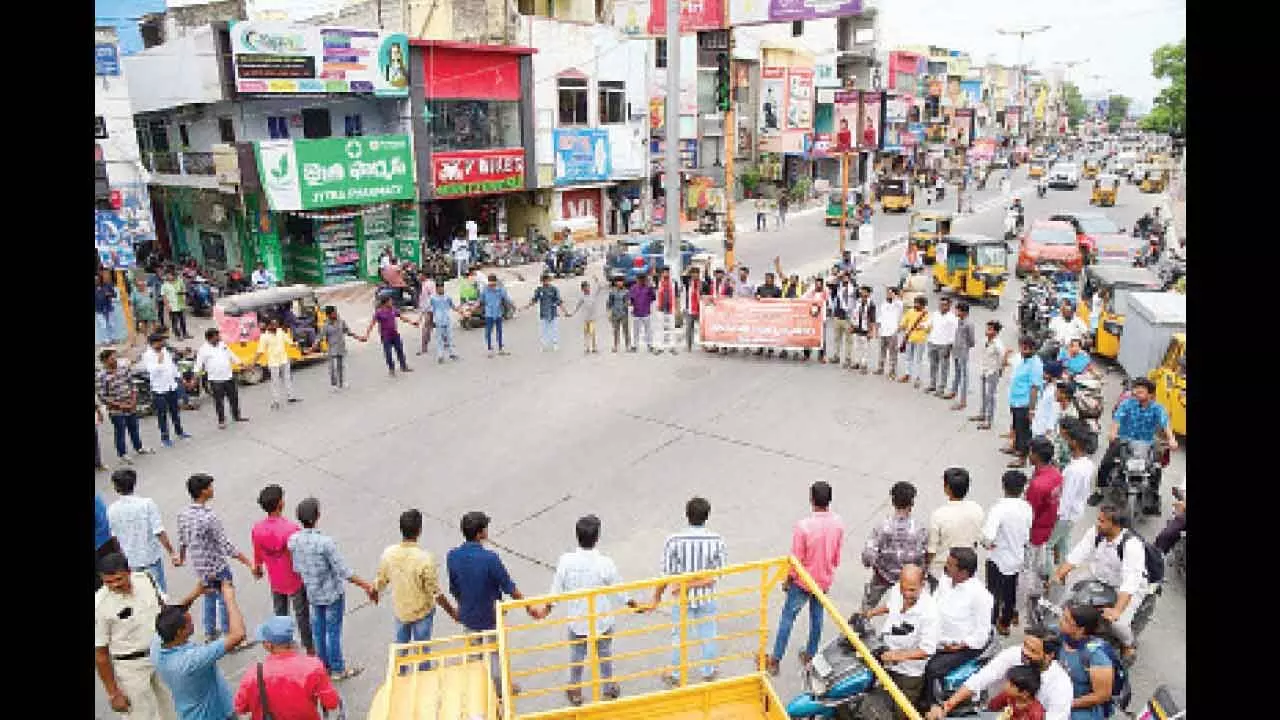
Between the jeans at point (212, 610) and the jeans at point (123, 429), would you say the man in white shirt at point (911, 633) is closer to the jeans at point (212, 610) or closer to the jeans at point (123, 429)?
the jeans at point (212, 610)

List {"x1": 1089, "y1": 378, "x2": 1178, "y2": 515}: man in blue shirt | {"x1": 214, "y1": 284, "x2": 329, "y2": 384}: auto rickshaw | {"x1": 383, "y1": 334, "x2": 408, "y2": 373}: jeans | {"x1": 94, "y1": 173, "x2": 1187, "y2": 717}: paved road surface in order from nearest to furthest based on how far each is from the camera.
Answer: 1. {"x1": 94, "y1": 173, "x2": 1187, "y2": 717}: paved road surface
2. {"x1": 1089, "y1": 378, "x2": 1178, "y2": 515}: man in blue shirt
3. {"x1": 383, "y1": 334, "x2": 408, "y2": 373}: jeans
4. {"x1": 214, "y1": 284, "x2": 329, "y2": 384}: auto rickshaw

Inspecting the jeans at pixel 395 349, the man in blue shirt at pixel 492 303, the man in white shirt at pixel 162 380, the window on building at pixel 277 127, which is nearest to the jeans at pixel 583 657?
the man in white shirt at pixel 162 380

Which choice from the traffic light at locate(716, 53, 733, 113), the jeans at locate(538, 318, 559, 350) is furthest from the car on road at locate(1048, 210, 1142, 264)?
the jeans at locate(538, 318, 559, 350)

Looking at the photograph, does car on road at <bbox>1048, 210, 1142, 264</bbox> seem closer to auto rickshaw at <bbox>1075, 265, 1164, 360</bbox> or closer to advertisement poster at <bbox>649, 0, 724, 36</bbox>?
auto rickshaw at <bbox>1075, 265, 1164, 360</bbox>

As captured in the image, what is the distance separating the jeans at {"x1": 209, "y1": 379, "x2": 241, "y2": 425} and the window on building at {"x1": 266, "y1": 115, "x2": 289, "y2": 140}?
45.1 feet

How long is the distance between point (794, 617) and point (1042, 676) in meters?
2.17

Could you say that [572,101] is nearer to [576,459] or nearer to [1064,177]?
[576,459]

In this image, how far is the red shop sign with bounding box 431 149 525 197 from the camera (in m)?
25.8

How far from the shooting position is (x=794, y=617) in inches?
249

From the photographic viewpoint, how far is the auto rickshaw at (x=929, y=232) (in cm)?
2458

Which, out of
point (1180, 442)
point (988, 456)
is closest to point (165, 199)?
point (988, 456)

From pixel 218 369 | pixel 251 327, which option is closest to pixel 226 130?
pixel 251 327
